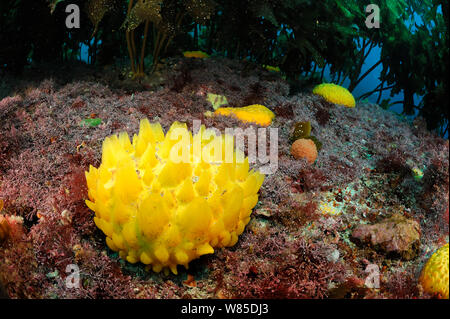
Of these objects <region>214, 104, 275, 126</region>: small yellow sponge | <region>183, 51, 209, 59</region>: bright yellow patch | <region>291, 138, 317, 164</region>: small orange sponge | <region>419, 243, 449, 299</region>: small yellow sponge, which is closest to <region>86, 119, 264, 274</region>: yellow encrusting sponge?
<region>419, 243, 449, 299</region>: small yellow sponge

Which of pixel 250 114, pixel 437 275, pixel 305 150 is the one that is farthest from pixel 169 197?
pixel 250 114

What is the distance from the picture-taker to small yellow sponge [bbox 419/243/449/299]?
4.50 feet

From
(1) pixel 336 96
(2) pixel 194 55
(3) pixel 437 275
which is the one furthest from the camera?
(2) pixel 194 55

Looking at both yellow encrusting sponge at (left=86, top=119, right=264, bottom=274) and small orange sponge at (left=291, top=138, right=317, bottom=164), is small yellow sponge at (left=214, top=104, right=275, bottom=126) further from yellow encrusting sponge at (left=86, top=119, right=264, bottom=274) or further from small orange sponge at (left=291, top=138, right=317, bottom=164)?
yellow encrusting sponge at (left=86, top=119, right=264, bottom=274)

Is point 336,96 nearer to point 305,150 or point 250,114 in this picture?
point 250,114

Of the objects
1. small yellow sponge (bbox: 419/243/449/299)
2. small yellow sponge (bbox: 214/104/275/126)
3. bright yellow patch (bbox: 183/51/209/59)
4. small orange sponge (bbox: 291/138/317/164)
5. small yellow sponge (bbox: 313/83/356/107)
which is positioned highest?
bright yellow patch (bbox: 183/51/209/59)

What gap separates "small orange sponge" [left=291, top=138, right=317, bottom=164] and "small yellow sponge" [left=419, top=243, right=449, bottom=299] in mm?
1435

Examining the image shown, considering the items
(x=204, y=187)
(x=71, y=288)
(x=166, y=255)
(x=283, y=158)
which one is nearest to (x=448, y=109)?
(x=283, y=158)

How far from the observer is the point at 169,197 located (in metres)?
1.58

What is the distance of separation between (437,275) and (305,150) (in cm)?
159

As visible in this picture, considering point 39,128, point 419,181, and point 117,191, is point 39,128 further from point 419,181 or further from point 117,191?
point 419,181

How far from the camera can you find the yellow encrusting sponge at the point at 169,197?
1574 millimetres

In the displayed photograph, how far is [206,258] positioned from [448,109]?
2.73 meters

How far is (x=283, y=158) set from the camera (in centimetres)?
283
